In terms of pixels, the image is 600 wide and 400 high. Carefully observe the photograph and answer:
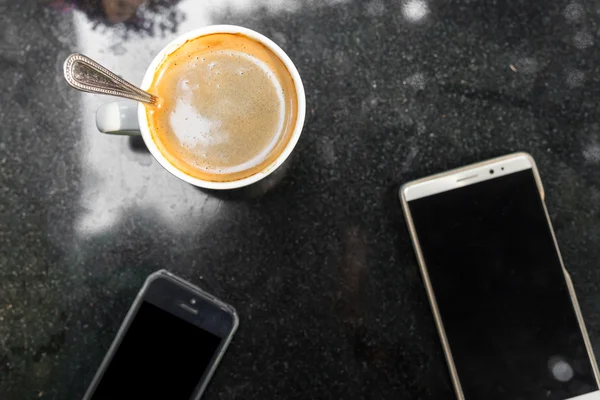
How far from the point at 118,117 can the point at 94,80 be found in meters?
0.05

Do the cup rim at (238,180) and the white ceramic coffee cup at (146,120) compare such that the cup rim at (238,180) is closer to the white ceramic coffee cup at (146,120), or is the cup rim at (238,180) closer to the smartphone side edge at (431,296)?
the white ceramic coffee cup at (146,120)

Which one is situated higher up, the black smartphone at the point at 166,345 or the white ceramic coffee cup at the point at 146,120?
the white ceramic coffee cup at the point at 146,120

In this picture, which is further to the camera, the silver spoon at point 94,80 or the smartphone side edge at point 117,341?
the smartphone side edge at point 117,341

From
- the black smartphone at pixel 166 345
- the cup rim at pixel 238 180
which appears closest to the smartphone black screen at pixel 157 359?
the black smartphone at pixel 166 345

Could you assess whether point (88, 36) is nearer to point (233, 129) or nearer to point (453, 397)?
point (233, 129)

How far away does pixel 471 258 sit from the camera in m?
0.55

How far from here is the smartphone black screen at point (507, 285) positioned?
55 cm

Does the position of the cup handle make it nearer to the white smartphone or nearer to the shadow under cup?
the shadow under cup

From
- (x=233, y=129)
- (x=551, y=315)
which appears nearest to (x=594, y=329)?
(x=551, y=315)

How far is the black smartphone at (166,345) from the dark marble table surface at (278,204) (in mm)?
17

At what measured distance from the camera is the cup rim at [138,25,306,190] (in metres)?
0.46

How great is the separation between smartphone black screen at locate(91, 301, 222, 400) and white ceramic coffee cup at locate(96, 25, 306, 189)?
166 mm

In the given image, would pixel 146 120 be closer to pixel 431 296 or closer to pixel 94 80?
pixel 94 80

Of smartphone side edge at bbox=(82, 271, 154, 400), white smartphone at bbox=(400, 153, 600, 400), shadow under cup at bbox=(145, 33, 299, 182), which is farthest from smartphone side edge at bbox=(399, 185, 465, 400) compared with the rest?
smartphone side edge at bbox=(82, 271, 154, 400)
